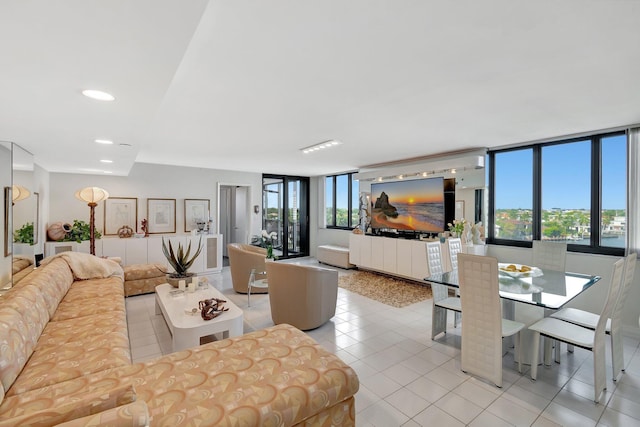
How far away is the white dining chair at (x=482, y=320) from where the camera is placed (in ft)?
7.98

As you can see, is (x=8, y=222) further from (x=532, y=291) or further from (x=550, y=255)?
(x=550, y=255)

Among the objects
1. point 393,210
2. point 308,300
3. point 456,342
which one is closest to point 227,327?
point 308,300

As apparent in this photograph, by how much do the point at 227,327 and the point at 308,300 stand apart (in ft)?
3.32

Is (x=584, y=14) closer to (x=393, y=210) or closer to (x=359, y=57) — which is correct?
(x=359, y=57)

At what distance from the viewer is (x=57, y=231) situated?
5.21 m

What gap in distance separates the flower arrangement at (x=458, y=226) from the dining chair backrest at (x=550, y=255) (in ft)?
3.92

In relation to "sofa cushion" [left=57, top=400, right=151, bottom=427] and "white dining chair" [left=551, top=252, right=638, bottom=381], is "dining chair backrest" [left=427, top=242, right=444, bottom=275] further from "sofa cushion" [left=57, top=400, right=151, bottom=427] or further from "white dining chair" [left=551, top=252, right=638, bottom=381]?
"sofa cushion" [left=57, top=400, right=151, bottom=427]

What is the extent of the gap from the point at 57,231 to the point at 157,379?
5072mm

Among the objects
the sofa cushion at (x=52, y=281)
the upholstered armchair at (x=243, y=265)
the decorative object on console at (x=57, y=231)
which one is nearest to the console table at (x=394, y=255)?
the upholstered armchair at (x=243, y=265)

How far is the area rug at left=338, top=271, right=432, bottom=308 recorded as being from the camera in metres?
4.82

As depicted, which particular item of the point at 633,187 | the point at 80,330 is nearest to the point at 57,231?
the point at 80,330

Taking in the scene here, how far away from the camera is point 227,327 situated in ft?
9.24

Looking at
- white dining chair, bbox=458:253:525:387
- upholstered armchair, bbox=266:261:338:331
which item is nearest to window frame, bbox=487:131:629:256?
white dining chair, bbox=458:253:525:387

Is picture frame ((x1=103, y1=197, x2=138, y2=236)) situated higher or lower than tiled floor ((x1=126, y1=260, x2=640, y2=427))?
higher
